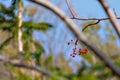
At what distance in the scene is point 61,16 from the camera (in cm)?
76

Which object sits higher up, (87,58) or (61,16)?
(87,58)

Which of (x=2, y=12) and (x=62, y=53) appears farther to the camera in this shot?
(x=62, y=53)

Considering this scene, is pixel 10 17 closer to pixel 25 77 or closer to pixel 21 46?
pixel 21 46

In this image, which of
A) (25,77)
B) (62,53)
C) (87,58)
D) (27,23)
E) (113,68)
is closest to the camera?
(113,68)

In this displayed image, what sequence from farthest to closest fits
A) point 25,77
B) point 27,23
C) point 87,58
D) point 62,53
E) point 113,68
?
1. point 62,53
2. point 27,23
3. point 87,58
4. point 25,77
5. point 113,68

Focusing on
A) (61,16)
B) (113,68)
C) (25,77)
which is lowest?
(113,68)

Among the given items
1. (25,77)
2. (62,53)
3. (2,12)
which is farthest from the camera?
(62,53)

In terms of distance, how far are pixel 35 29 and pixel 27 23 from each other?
1.04ft

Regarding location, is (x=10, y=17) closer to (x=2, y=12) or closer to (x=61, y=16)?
(x=2, y=12)

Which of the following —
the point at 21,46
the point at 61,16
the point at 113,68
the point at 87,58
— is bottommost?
the point at 113,68

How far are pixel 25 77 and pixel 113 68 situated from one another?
1779 mm

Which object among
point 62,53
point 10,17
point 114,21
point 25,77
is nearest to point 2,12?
point 10,17

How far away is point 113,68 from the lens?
2.42ft

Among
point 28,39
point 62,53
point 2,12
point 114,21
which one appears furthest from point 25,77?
point 62,53
